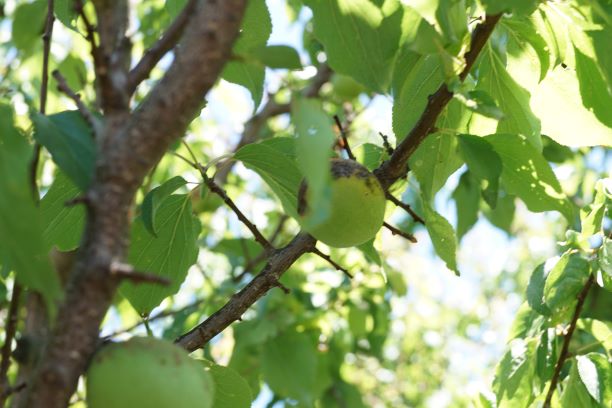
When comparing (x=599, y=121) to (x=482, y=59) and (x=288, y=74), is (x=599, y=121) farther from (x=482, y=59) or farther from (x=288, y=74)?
(x=288, y=74)

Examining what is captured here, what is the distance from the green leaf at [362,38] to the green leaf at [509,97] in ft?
1.22

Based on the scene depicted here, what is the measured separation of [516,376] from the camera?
5.80 feet

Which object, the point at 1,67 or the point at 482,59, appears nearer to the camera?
A: the point at 482,59

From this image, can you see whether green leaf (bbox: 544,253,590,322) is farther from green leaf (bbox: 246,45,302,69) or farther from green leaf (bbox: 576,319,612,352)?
green leaf (bbox: 246,45,302,69)

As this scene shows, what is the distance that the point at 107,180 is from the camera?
831mm

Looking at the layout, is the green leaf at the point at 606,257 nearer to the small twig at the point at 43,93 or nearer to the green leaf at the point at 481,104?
the green leaf at the point at 481,104

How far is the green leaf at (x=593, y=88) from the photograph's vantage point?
1.46m

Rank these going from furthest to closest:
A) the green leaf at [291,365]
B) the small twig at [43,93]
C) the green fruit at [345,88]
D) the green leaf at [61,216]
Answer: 1. the green fruit at [345,88]
2. the green leaf at [291,365]
3. the green leaf at [61,216]
4. the small twig at [43,93]

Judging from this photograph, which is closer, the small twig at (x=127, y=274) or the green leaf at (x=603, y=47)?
the small twig at (x=127, y=274)

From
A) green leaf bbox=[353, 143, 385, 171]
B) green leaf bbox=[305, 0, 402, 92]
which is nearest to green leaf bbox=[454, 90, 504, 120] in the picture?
green leaf bbox=[305, 0, 402, 92]

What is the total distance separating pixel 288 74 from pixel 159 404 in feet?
9.81

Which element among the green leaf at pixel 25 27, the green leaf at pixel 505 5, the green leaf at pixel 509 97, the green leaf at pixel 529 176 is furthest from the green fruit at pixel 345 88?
the green leaf at pixel 25 27

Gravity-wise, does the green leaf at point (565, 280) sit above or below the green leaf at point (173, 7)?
below

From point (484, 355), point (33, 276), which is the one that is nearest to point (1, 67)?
point (33, 276)
